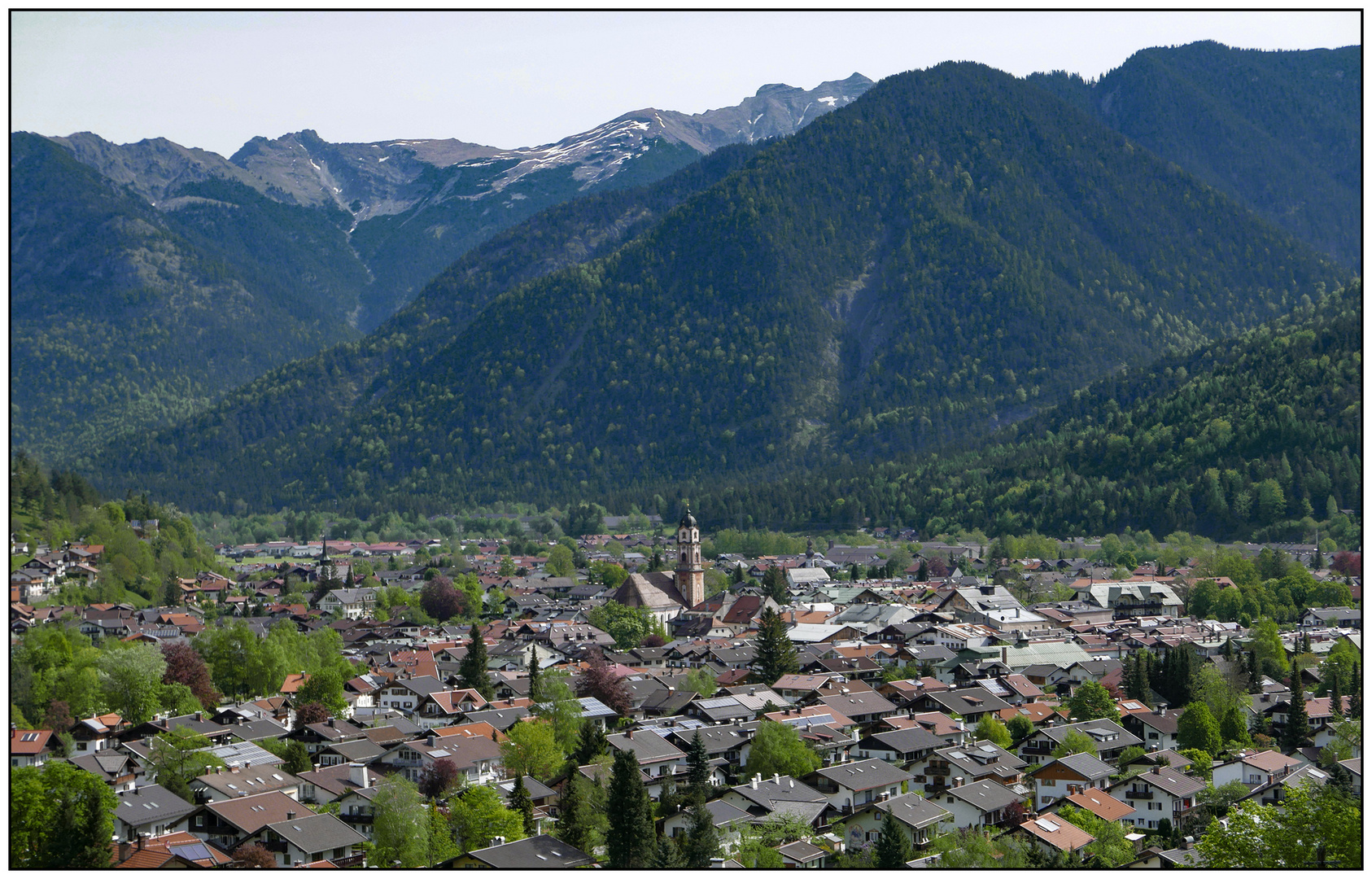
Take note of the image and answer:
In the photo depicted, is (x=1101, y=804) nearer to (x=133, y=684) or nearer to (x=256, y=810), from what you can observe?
(x=256, y=810)

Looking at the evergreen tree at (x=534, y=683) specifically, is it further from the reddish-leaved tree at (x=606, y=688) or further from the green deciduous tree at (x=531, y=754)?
the green deciduous tree at (x=531, y=754)

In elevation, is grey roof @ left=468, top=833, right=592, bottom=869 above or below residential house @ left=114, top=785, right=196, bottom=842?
below

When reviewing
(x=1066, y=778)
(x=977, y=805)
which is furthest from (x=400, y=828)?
(x=1066, y=778)

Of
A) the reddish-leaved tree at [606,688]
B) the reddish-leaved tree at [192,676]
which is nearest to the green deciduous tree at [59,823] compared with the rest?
the reddish-leaved tree at [192,676]

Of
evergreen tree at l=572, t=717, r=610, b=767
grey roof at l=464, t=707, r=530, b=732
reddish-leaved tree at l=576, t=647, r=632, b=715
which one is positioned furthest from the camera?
reddish-leaved tree at l=576, t=647, r=632, b=715

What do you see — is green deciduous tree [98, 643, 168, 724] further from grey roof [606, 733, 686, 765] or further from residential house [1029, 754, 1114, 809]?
residential house [1029, 754, 1114, 809]

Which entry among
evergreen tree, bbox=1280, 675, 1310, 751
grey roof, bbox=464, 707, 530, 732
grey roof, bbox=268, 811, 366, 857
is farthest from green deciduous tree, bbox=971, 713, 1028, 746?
grey roof, bbox=268, 811, 366, 857
